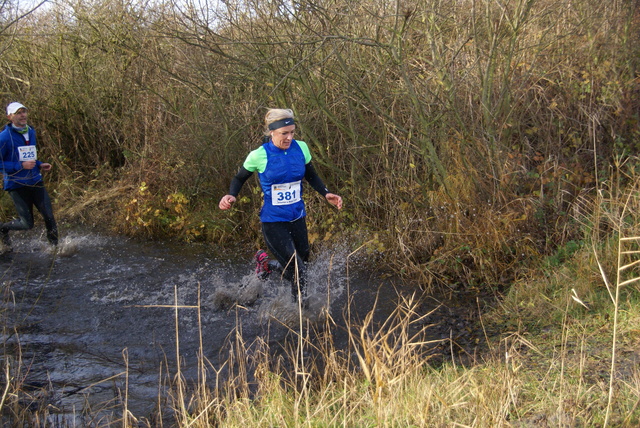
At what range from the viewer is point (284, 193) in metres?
5.56

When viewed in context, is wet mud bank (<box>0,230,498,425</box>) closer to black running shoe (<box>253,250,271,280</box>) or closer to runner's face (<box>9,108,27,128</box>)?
black running shoe (<box>253,250,271,280</box>)

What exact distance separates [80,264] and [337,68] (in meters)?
4.07

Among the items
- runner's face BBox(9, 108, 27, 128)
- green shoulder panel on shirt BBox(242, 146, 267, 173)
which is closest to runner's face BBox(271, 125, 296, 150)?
green shoulder panel on shirt BBox(242, 146, 267, 173)

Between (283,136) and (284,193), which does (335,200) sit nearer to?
(284,193)

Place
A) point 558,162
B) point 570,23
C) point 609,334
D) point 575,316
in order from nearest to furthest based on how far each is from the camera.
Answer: point 609,334, point 575,316, point 558,162, point 570,23

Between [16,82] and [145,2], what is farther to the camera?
[16,82]

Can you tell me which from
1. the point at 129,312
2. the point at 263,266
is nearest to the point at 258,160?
the point at 263,266

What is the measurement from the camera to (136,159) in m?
10.4

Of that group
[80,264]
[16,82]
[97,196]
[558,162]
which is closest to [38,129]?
[16,82]

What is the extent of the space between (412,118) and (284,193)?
2.29m

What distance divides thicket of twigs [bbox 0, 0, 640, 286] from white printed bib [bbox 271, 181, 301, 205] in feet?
4.31

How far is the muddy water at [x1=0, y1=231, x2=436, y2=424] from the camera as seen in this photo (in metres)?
4.51

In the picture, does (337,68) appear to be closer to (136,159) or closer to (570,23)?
(570,23)

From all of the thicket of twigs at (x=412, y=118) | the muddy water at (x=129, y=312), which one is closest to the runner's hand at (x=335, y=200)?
the muddy water at (x=129, y=312)
